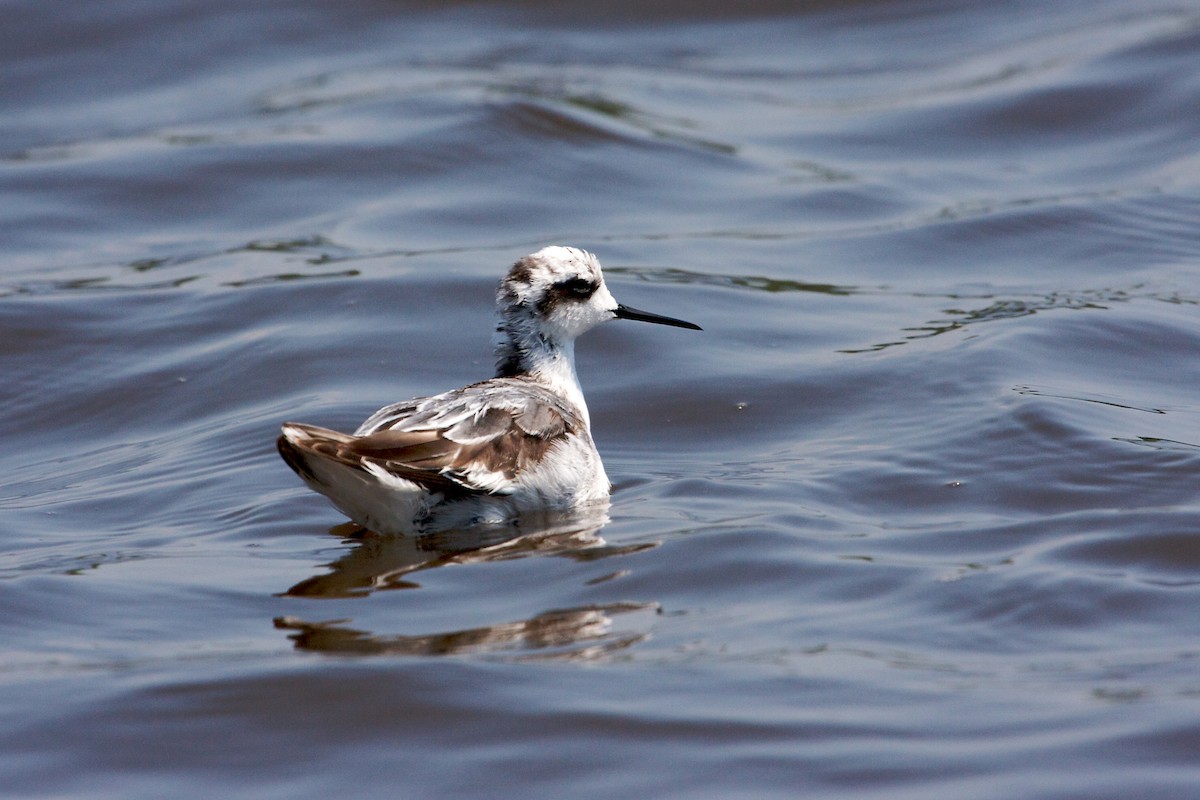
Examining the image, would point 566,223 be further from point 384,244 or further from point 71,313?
point 71,313

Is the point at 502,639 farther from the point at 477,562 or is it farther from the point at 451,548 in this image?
the point at 451,548

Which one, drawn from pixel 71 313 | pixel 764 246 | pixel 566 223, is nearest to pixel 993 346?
pixel 764 246

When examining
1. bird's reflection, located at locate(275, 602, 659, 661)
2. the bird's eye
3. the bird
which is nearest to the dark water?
bird's reflection, located at locate(275, 602, 659, 661)

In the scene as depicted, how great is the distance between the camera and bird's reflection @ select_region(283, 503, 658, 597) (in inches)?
290

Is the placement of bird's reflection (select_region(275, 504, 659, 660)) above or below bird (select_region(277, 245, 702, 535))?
below

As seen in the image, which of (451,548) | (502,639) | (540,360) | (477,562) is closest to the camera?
(502,639)

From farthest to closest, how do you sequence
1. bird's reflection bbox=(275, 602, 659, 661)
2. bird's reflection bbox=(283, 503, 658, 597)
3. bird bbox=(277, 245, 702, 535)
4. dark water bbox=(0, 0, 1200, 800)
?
1. bird bbox=(277, 245, 702, 535)
2. bird's reflection bbox=(283, 503, 658, 597)
3. bird's reflection bbox=(275, 602, 659, 661)
4. dark water bbox=(0, 0, 1200, 800)

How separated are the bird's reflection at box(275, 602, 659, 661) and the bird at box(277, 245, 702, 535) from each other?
2.99 feet

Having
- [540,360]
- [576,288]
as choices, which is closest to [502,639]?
[540,360]

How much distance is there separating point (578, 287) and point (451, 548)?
2.12m

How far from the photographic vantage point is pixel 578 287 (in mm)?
9367

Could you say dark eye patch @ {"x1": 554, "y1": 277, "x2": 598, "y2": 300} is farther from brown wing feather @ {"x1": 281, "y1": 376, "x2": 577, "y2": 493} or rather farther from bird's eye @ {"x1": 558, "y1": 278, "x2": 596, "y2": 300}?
brown wing feather @ {"x1": 281, "y1": 376, "x2": 577, "y2": 493}

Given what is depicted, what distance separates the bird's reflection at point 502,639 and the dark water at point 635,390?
3 centimetres

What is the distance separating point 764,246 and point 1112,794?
8.54m
